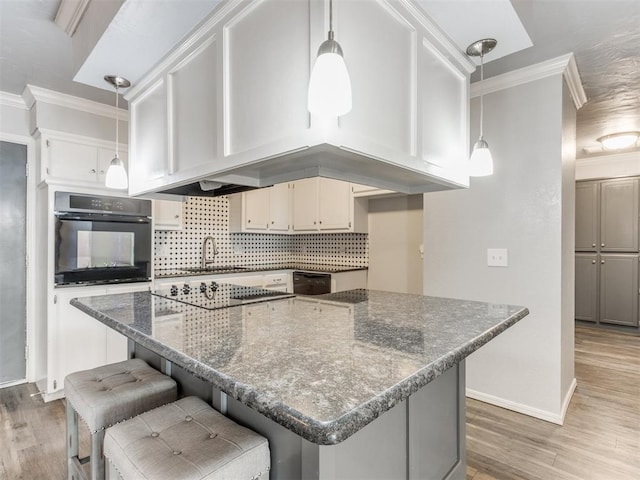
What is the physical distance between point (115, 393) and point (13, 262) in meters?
2.45

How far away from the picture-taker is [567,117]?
2.59 meters

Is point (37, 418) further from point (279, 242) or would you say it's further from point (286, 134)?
point (279, 242)

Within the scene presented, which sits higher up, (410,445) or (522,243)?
(522,243)

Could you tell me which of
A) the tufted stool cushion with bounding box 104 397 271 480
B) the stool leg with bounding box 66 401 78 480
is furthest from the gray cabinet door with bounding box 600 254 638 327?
the stool leg with bounding box 66 401 78 480

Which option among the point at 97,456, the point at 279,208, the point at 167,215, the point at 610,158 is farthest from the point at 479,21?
the point at 610,158

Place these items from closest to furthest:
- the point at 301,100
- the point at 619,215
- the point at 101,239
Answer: the point at 301,100 → the point at 101,239 → the point at 619,215

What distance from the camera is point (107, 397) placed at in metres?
1.35

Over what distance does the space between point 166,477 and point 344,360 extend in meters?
0.53

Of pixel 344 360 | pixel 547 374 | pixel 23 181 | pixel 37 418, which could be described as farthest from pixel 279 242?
pixel 344 360

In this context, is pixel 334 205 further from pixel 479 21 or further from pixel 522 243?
pixel 479 21

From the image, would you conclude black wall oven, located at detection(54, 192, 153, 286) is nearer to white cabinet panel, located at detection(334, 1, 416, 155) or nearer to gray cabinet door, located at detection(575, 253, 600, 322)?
white cabinet panel, located at detection(334, 1, 416, 155)

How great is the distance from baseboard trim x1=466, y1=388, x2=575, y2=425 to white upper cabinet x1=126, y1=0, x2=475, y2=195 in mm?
1786

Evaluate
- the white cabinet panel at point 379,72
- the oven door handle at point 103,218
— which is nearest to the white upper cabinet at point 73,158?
the oven door handle at point 103,218

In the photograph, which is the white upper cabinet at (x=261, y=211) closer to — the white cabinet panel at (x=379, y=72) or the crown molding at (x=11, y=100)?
the crown molding at (x=11, y=100)
